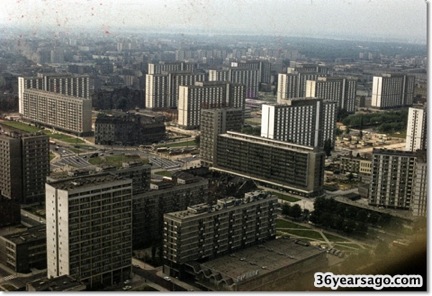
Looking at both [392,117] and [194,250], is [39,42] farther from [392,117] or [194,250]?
[392,117]

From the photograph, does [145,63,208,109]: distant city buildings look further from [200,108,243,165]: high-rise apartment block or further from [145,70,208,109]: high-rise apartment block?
[200,108,243,165]: high-rise apartment block

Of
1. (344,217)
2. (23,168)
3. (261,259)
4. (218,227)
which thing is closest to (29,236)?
(218,227)

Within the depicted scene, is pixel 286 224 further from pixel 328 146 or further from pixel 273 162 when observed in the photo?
pixel 328 146

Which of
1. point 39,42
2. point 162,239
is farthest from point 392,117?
point 162,239

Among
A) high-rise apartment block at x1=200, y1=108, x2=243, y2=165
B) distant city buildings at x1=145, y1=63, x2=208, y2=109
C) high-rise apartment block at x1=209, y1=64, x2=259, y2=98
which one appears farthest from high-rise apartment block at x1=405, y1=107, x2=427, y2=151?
distant city buildings at x1=145, y1=63, x2=208, y2=109

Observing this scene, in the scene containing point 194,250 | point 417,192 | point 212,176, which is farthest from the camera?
point 212,176
